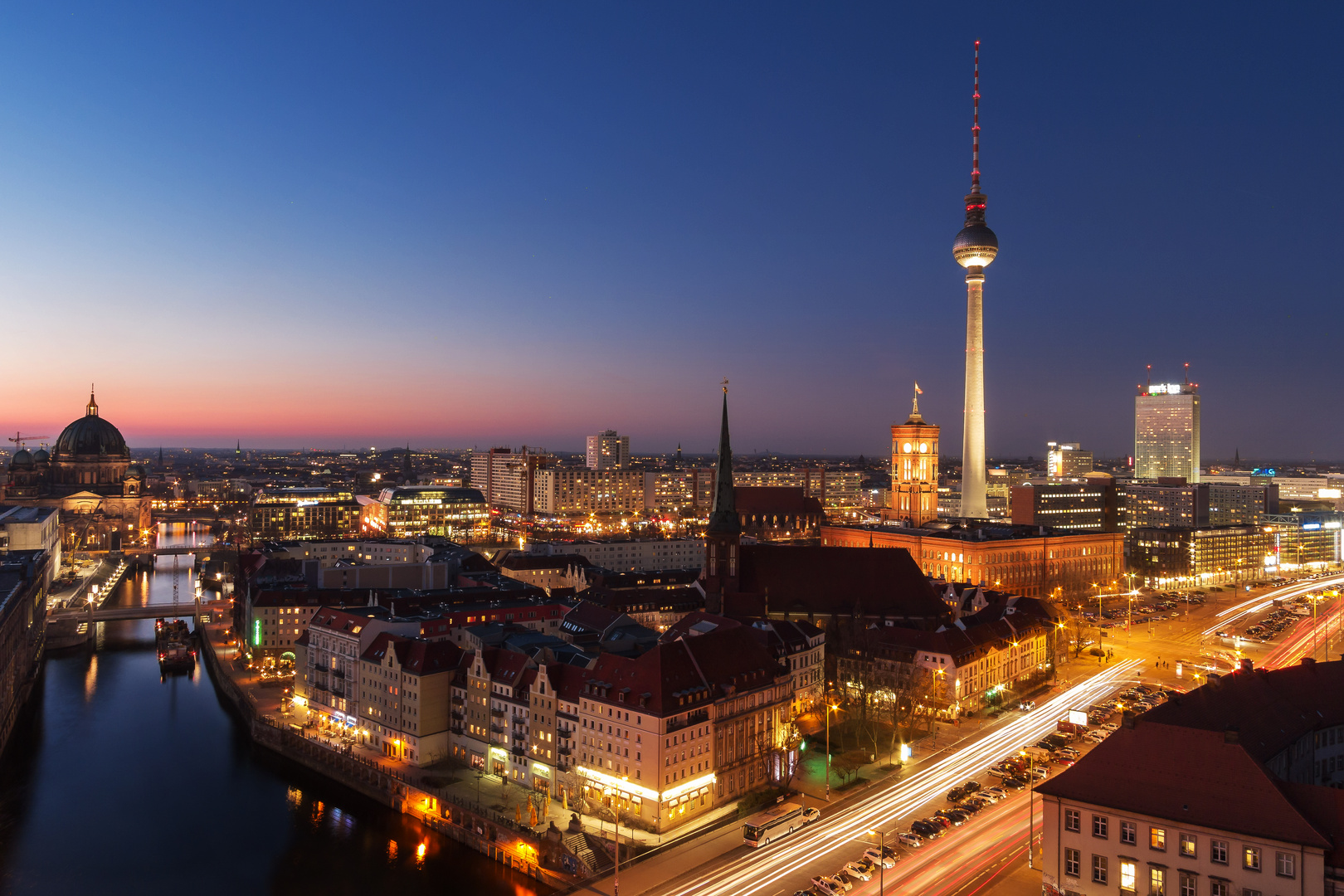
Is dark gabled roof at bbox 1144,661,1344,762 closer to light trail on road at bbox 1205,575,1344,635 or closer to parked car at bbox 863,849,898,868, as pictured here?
parked car at bbox 863,849,898,868

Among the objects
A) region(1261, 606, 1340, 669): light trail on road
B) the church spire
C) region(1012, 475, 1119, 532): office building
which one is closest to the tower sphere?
region(1012, 475, 1119, 532): office building

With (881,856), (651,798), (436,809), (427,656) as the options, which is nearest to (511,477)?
(427,656)

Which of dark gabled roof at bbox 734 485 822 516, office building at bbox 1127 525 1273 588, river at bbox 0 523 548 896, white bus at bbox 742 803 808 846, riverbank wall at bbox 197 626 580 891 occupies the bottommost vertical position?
river at bbox 0 523 548 896

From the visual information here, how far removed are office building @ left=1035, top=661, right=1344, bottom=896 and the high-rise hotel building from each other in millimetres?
175988

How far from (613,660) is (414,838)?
8869 millimetres

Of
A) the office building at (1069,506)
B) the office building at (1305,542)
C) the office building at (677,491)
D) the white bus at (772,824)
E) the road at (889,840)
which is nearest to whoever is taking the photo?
the road at (889,840)

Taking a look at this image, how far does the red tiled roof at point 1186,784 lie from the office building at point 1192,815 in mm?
19

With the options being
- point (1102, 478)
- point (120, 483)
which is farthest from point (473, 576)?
point (120, 483)

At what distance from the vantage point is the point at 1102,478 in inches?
3925

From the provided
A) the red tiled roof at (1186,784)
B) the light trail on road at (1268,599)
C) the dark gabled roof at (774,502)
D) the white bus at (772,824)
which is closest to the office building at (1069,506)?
the light trail on road at (1268,599)

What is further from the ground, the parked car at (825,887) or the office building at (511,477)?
the office building at (511,477)

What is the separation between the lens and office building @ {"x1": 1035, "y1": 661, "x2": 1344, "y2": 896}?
17828mm

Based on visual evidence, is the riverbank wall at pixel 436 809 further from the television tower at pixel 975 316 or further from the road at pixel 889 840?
the television tower at pixel 975 316

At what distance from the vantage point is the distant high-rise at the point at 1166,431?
178625 millimetres
